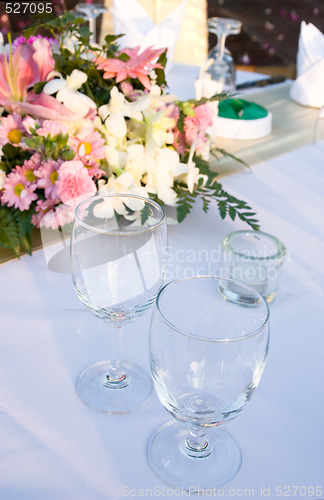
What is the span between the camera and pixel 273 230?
38.6 inches

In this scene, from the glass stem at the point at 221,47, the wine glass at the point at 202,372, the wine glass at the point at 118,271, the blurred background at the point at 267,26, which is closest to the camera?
the wine glass at the point at 202,372

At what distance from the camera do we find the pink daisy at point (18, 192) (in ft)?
2.78

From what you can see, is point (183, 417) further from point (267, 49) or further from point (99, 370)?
point (267, 49)

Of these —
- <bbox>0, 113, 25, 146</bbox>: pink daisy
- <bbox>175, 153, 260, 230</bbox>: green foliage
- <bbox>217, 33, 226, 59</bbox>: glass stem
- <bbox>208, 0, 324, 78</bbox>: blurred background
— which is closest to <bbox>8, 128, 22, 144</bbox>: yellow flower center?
<bbox>0, 113, 25, 146</bbox>: pink daisy

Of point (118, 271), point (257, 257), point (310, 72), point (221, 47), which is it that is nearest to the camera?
point (118, 271)

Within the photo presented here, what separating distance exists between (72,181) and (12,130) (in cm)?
15

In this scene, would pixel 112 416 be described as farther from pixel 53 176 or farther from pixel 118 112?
pixel 118 112

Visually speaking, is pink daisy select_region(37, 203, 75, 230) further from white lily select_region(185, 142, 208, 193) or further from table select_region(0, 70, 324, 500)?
white lily select_region(185, 142, 208, 193)

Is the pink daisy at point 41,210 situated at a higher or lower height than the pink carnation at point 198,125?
lower

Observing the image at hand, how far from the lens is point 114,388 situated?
629 mm

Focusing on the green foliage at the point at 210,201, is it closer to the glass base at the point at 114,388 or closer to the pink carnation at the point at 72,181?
the pink carnation at the point at 72,181

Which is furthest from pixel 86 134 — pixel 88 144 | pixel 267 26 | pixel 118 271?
pixel 267 26

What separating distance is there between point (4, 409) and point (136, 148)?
44cm

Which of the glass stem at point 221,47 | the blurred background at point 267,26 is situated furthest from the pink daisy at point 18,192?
the blurred background at point 267,26
